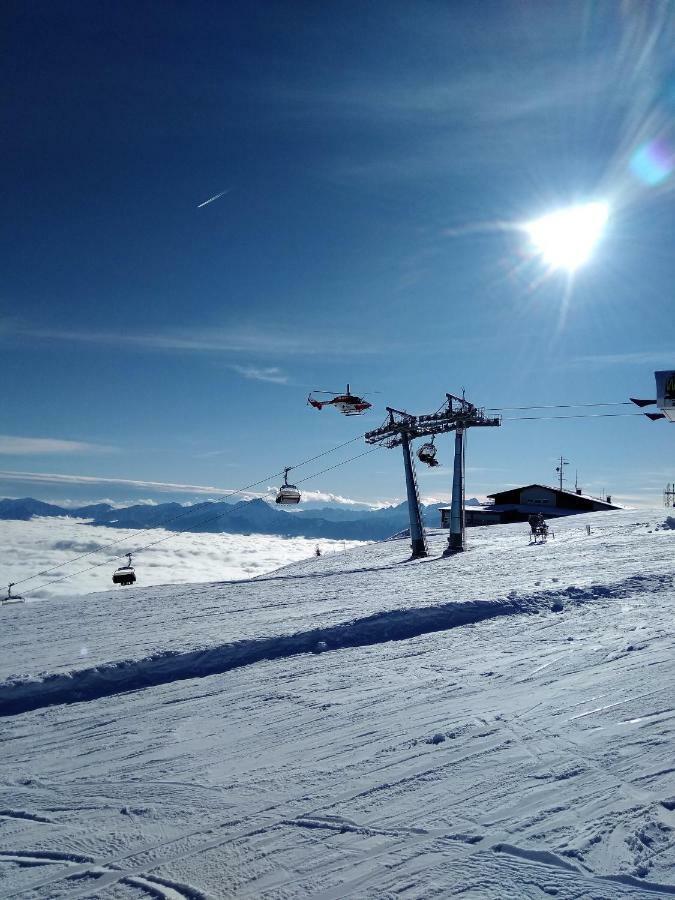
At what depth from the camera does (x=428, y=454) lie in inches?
1038

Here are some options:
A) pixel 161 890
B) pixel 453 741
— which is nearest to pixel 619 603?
pixel 453 741

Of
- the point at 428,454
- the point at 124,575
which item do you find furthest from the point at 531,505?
the point at 124,575

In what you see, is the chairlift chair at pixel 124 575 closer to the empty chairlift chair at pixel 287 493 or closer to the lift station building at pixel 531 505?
the empty chairlift chair at pixel 287 493

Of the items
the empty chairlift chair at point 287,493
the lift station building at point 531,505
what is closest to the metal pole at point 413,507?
the empty chairlift chair at point 287,493

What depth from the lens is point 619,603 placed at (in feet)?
32.2

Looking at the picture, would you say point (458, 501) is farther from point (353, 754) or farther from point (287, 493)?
point (353, 754)

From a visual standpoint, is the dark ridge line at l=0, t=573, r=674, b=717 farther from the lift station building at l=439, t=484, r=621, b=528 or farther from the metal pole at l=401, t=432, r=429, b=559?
the lift station building at l=439, t=484, r=621, b=528

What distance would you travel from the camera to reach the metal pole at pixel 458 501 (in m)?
24.2

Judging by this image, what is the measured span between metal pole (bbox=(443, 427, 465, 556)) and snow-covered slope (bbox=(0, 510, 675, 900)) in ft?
45.6

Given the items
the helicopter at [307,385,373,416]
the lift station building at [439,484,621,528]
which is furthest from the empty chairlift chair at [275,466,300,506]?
the lift station building at [439,484,621,528]

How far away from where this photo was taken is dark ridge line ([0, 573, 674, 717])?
7.18 metres

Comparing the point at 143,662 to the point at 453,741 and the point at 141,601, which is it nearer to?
the point at 453,741

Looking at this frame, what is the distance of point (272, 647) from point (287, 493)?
794 inches

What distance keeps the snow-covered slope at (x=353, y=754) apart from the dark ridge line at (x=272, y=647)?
32 mm
